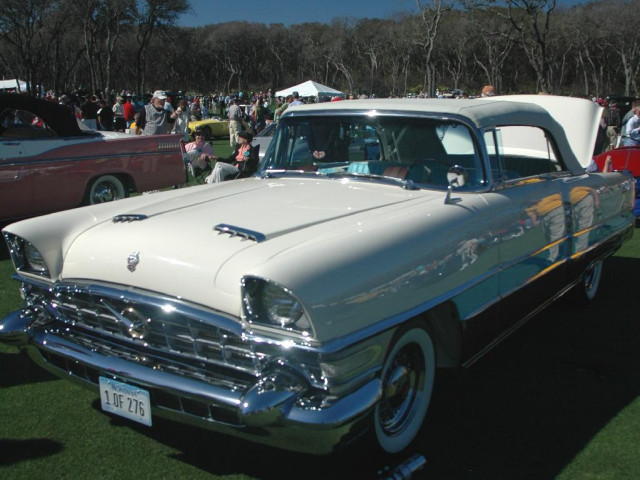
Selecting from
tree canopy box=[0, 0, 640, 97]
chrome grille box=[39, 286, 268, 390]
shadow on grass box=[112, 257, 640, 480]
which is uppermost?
tree canopy box=[0, 0, 640, 97]

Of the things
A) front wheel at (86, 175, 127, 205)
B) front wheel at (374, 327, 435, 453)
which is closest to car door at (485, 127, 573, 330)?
front wheel at (374, 327, 435, 453)

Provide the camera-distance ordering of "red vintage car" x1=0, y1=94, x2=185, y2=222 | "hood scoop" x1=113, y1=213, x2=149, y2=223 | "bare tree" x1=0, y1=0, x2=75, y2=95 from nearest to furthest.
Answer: "hood scoop" x1=113, y1=213, x2=149, y2=223 → "red vintage car" x1=0, y1=94, x2=185, y2=222 → "bare tree" x1=0, y1=0, x2=75, y2=95

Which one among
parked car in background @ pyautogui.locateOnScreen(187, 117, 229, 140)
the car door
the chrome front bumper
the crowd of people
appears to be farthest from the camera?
parked car in background @ pyautogui.locateOnScreen(187, 117, 229, 140)

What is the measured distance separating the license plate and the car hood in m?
0.42

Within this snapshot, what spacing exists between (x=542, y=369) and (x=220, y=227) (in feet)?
7.48

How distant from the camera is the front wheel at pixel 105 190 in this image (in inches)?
313

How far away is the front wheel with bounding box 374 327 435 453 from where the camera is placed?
9.08 ft

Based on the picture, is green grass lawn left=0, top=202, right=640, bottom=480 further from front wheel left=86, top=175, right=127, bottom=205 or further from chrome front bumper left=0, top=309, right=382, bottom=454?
front wheel left=86, top=175, right=127, bottom=205

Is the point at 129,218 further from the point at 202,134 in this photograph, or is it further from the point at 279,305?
the point at 202,134

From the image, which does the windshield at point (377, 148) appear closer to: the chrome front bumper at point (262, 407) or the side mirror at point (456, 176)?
the side mirror at point (456, 176)

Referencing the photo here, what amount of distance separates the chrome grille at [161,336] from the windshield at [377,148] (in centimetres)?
168

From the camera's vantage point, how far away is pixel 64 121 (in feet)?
25.5

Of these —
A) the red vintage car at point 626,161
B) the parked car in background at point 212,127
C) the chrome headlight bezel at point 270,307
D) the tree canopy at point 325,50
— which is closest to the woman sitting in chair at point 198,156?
the red vintage car at point 626,161

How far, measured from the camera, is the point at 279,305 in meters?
2.44
